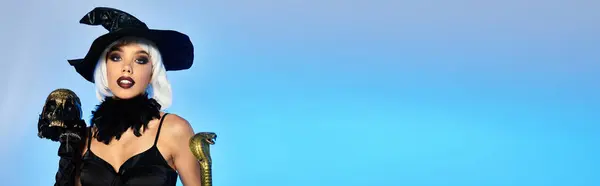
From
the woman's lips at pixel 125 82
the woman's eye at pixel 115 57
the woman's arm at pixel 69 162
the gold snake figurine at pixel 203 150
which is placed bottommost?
the woman's arm at pixel 69 162

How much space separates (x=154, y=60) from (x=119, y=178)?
0.45 metres

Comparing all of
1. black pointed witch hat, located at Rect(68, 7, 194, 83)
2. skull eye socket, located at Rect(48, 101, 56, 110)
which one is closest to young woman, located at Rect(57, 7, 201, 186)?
black pointed witch hat, located at Rect(68, 7, 194, 83)

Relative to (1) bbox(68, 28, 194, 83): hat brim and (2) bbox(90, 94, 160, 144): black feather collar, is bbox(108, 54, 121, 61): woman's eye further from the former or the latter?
(2) bbox(90, 94, 160, 144): black feather collar

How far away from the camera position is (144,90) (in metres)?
2.89

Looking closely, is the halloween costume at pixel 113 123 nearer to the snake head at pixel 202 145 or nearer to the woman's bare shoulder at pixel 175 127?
the woman's bare shoulder at pixel 175 127

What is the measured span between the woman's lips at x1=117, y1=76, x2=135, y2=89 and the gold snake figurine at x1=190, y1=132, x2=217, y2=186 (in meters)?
0.30

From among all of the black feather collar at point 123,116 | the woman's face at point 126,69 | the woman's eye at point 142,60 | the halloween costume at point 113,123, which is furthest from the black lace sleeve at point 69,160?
the woman's eye at point 142,60

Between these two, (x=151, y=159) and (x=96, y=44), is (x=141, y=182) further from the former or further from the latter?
(x=96, y=44)

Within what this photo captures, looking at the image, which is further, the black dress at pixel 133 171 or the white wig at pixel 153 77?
the white wig at pixel 153 77

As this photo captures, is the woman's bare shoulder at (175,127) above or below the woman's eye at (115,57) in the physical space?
below

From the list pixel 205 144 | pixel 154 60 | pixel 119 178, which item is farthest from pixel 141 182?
pixel 154 60

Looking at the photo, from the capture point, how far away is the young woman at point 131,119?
2760 millimetres

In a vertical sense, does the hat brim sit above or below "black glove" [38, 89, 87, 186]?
above

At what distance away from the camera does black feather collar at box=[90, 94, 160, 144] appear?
111 inches
